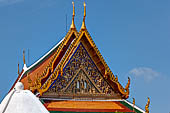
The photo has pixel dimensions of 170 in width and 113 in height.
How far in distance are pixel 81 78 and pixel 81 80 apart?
2.5 inches

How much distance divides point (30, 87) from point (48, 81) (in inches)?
24.0

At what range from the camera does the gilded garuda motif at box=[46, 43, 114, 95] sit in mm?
14008

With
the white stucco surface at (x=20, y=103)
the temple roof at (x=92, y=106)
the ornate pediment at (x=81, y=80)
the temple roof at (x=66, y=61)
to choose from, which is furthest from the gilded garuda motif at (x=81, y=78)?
the white stucco surface at (x=20, y=103)

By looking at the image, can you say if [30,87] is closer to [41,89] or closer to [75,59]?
[41,89]

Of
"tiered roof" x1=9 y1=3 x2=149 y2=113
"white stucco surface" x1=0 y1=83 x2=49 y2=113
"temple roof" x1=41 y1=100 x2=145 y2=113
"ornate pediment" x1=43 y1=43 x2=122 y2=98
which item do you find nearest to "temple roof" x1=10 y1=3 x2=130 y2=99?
"tiered roof" x1=9 y1=3 x2=149 y2=113

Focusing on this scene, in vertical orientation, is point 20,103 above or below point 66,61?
below

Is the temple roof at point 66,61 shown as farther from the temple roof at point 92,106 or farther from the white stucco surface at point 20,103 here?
the white stucco surface at point 20,103

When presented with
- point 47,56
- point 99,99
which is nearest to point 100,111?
point 99,99

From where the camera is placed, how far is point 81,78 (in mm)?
14242

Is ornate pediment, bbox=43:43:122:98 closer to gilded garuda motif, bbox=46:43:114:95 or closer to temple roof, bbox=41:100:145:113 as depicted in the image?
gilded garuda motif, bbox=46:43:114:95

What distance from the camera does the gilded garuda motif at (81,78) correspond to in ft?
46.0

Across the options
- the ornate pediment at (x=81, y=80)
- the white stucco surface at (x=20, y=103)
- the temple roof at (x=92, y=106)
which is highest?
the ornate pediment at (x=81, y=80)

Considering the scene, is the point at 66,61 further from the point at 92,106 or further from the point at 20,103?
the point at 20,103

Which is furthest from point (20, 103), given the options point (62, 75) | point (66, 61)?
point (66, 61)
